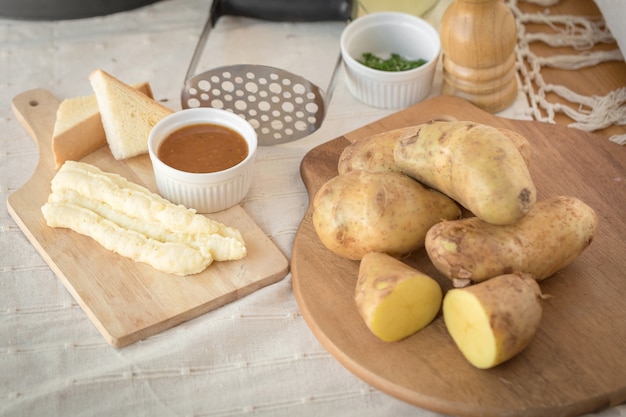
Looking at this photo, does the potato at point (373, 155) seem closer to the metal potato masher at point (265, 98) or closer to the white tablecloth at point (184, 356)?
the white tablecloth at point (184, 356)

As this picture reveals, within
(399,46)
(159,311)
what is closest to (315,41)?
(399,46)

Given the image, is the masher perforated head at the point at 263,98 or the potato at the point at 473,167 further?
the masher perforated head at the point at 263,98

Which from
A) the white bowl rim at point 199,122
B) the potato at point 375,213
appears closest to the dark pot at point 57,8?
the white bowl rim at point 199,122

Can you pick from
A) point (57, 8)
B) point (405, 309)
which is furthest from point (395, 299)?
point (57, 8)

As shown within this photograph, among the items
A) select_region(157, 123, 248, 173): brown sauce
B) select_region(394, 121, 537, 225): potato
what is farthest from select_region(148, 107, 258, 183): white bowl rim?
select_region(394, 121, 537, 225): potato

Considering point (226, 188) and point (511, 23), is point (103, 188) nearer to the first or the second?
point (226, 188)

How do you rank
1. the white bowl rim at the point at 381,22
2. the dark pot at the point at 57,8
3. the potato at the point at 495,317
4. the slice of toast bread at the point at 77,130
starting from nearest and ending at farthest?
the potato at the point at 495,317, the slice of toast bread at the point at 77,130, the white bowl rim at the point at 381,22, the dark pot at the point at 57,8
